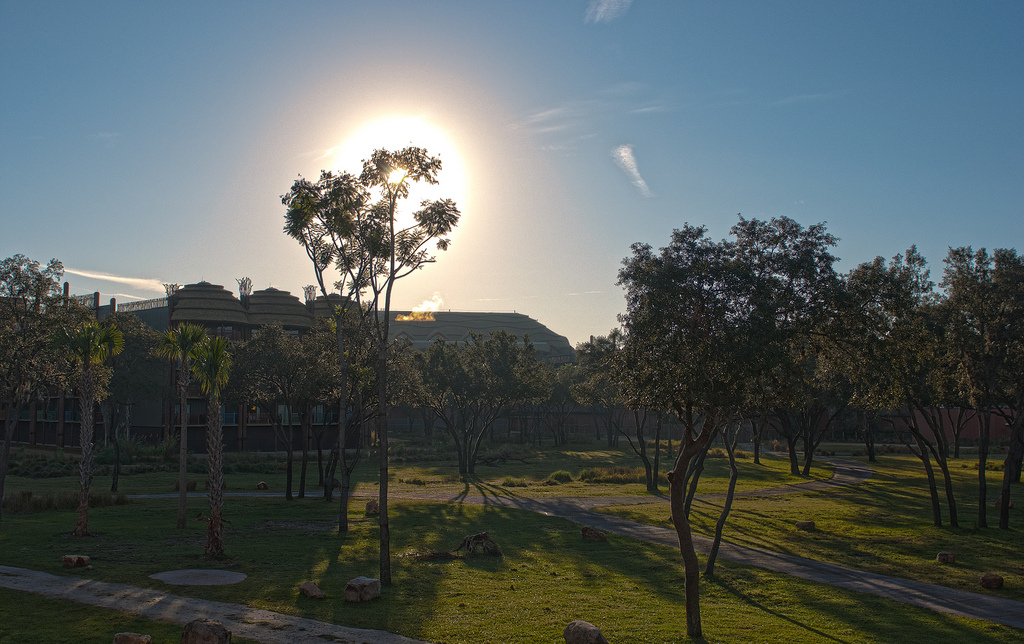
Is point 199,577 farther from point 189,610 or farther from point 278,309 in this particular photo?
point 278,309

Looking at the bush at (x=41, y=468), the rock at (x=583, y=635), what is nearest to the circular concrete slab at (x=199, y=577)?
the rock at (x=583, y=635)

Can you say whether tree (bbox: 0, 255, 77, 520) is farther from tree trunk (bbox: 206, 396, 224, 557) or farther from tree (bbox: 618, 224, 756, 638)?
tree (bbox: 618, 224, 756, 638)

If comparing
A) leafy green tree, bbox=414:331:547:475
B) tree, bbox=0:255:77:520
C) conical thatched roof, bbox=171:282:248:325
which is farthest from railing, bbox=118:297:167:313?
tree, bbox=0:255:77:520

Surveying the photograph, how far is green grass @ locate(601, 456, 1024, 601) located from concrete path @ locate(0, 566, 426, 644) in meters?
16.2

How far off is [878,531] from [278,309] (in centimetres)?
6263

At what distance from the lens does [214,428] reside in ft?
73.5

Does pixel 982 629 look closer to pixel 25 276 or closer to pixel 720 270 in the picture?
pixel 720 270

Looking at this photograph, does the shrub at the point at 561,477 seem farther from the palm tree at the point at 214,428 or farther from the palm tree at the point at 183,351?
the palm tree at the point at 214,428

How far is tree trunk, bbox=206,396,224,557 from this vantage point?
19.5m

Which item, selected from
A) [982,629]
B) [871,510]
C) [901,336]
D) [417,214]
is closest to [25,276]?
[417,214]

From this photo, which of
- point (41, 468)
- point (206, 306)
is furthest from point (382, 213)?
point (206, 306)

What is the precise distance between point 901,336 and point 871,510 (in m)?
19.8

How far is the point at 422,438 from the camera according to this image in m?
89.0

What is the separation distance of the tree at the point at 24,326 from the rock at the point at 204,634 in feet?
62.9
